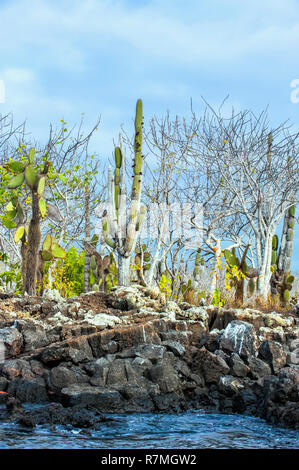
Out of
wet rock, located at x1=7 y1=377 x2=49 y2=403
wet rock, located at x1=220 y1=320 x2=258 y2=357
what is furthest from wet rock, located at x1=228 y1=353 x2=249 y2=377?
wet rock, located at x1=7 y1=377 x2=49 y2=403

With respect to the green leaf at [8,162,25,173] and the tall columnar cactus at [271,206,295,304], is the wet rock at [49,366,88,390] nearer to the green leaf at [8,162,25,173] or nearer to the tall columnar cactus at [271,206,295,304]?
the green leaf at [8,162,25,173]

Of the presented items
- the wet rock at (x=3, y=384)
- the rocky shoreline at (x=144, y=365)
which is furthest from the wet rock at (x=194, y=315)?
the wet rock at (x=3, y=384)

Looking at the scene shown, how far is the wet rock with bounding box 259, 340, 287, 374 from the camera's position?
8375 mm

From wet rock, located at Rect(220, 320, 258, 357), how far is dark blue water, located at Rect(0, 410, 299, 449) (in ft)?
5.47

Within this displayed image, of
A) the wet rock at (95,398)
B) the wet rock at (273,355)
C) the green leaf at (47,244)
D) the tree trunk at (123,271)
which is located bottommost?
the wet rock at (95,398)

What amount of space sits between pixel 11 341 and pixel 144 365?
230cm

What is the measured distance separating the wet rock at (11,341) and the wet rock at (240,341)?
3.24 metres

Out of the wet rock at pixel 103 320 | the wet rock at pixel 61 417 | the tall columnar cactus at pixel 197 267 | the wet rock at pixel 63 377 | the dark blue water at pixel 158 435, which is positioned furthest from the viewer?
the tall columnar cactus at pixel 197 267

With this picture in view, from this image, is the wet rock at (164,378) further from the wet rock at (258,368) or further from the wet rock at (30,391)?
the wet rock at (30,391)

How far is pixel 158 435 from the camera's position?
6.28m

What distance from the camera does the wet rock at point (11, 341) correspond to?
8.81 m
